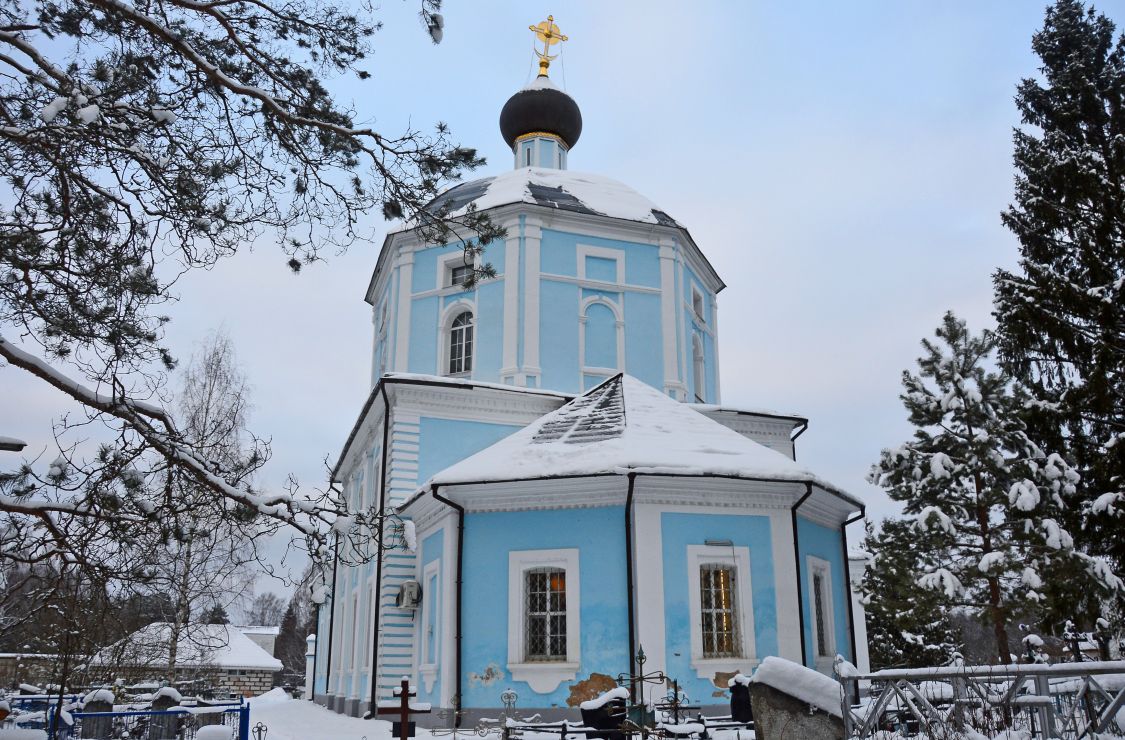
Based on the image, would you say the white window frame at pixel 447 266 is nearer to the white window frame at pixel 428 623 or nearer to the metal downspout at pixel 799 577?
the white window frame at pixel 428 623

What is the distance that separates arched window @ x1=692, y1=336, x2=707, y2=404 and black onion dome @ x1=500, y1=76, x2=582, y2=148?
6.42 meters

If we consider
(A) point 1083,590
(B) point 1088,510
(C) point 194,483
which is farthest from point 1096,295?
(C) point 194,483

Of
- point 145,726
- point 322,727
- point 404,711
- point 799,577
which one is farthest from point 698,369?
point 145,726

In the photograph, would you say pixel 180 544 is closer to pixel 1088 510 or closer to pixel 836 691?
pixel 836 691

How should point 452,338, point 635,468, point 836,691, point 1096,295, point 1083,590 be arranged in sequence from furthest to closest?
1. point 452,338
2. point 1083,590
3. point 1096,295
4. point 635,468
5. point 836,691

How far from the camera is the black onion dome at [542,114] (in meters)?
22.1

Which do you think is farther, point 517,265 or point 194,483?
point 517,265

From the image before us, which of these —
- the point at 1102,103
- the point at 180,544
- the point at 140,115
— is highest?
the point at 1102,103

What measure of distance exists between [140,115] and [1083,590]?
1495 cm

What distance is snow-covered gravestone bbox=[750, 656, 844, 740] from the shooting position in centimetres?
657

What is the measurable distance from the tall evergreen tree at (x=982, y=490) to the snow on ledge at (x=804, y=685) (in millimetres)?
9966

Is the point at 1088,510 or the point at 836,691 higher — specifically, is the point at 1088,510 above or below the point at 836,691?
above

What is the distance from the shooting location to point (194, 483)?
6199mm

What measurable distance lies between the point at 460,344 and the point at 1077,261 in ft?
35.8
